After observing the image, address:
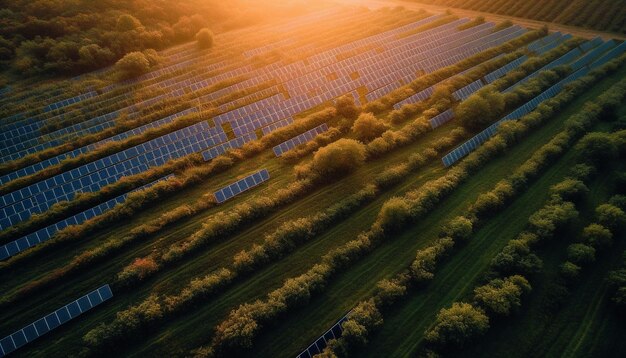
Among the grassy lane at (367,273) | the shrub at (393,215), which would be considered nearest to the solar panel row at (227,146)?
the shrub at (393,215)

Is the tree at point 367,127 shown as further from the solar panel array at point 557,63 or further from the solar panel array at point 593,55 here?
the solar panel array at point 593,55

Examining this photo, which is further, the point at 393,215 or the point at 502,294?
the point at 393,215

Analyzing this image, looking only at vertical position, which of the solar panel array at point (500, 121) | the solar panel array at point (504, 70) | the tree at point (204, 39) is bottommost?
the solar panel array at point (500, 121)

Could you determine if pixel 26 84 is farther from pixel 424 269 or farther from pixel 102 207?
pixel 424 269

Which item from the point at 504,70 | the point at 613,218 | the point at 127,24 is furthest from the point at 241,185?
the point at 504,70

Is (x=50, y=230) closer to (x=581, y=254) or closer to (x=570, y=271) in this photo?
(x=570, y=271)

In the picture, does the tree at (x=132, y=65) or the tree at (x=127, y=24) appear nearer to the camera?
the tree at (x=132, y=65)

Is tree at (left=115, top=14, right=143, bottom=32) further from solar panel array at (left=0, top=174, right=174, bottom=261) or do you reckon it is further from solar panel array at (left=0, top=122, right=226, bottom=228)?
solar panel array at (left=0, top=174, right=174, bottom=261)
